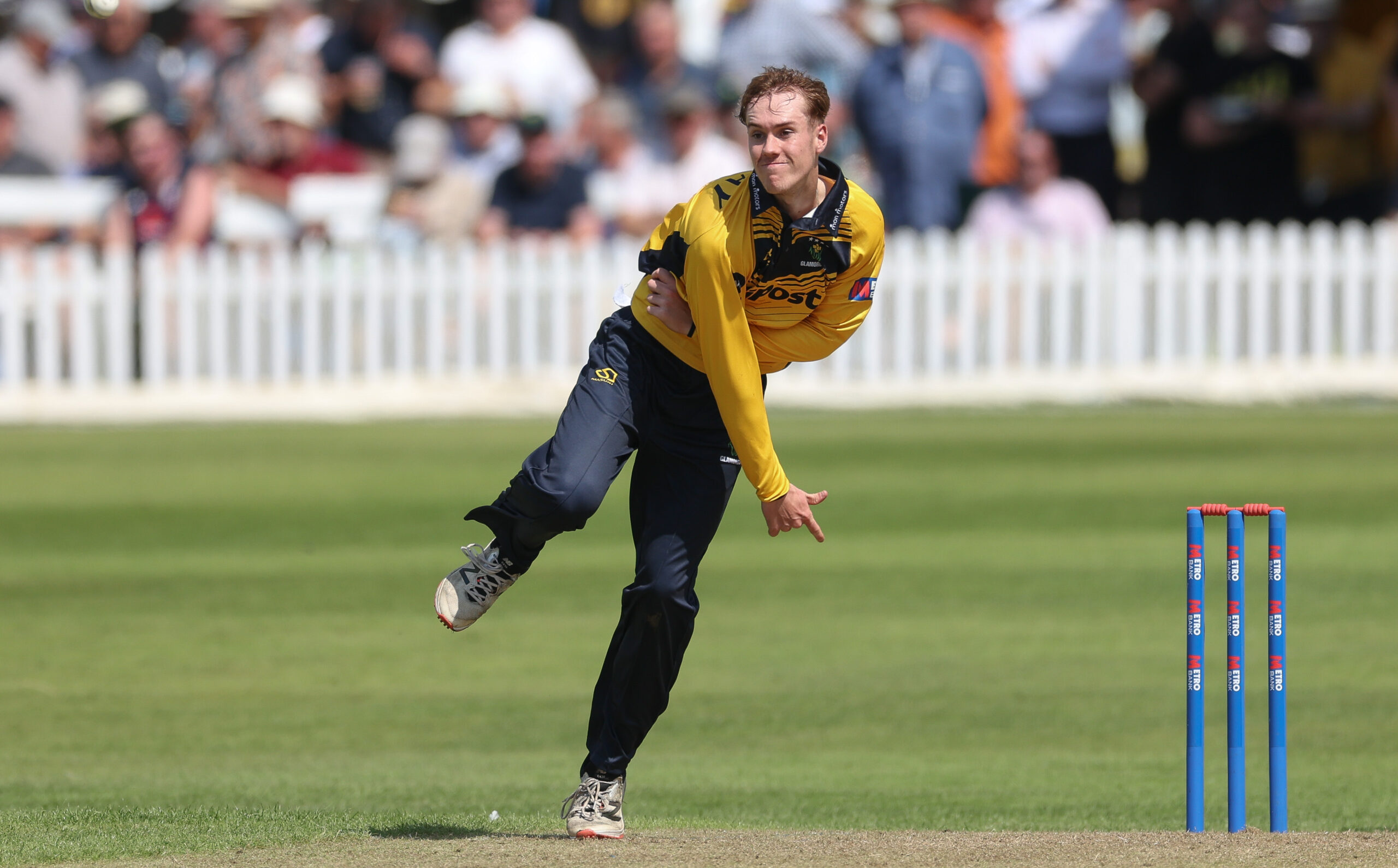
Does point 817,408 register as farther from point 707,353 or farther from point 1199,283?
point 707,353

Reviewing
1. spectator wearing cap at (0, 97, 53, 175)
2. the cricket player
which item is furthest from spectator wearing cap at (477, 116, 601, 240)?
the cricket player

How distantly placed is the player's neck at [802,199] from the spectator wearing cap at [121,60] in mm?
14697

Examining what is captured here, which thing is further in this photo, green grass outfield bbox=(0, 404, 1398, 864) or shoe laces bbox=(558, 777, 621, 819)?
green grass outfield bbox=(0, 404, 1398, 864)

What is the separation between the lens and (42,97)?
62.8 feet

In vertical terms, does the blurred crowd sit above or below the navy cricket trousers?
above

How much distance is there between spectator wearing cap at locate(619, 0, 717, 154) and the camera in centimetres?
1845

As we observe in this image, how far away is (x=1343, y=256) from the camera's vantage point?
56.9 feet

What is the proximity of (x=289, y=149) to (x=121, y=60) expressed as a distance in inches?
105

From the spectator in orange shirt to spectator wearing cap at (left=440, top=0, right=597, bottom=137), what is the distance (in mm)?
3451

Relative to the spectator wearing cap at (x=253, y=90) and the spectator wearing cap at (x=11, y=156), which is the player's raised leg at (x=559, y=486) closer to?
the spectator wearing cap at (x=253, y=90)

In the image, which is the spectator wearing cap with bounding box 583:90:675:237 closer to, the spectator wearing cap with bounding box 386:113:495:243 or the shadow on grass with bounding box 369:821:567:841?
the spectator wearing cap with bounding box 386:113:495:243

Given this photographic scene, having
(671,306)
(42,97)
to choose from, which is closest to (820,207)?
(671,306)

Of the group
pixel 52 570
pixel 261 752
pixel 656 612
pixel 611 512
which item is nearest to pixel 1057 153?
pixel 611 512

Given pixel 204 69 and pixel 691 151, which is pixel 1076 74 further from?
pixel 204 69
